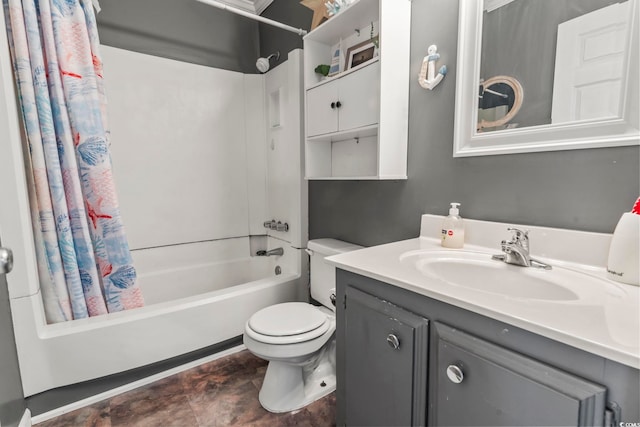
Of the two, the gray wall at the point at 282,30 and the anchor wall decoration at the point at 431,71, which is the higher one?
the gray wall at the point at 282,30

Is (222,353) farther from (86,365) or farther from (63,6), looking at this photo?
(63,6)

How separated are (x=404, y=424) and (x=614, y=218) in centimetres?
81

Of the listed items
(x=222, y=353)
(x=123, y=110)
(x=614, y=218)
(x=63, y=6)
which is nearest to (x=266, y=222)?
(x=222, y=353)

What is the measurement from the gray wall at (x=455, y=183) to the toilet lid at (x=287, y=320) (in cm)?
49

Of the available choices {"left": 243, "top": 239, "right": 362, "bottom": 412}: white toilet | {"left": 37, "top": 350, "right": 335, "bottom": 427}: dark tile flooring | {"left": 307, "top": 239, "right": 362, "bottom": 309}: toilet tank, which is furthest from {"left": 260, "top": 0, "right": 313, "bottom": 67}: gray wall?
{"left": 37, "top": 350, "right": 335, "bottom": 427}: dark tile flooring

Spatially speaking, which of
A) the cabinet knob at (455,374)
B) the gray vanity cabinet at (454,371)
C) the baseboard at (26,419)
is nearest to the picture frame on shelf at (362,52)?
the gray vanity cabinet at (454,371)

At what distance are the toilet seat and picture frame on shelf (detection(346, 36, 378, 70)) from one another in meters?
1.24

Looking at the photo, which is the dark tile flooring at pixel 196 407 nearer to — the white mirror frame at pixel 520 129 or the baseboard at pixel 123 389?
the baseboard at pixel 123 389

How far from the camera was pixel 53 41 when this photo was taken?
130cm

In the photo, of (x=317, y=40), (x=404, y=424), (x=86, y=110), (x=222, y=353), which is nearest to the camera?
(x=404, y=424)

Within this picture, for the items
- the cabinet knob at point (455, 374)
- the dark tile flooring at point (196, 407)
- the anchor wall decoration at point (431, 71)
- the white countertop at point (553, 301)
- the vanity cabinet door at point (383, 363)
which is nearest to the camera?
the white countertop at point (553, 301)

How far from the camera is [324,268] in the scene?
1.67 meters

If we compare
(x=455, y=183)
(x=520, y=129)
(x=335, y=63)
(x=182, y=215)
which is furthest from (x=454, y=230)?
(x=182, y=215)

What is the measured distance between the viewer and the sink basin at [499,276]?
0.78 m
